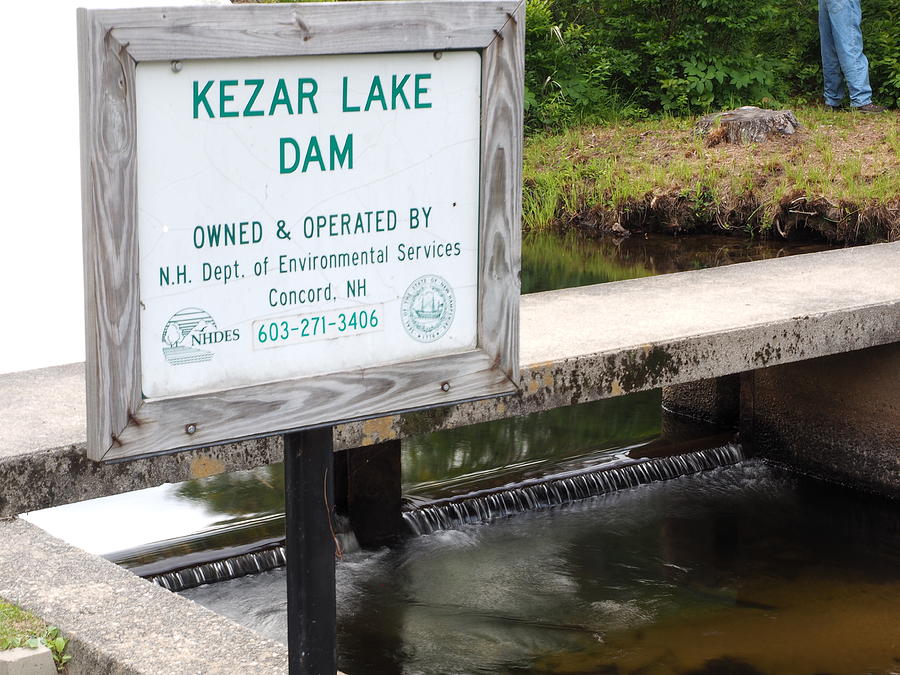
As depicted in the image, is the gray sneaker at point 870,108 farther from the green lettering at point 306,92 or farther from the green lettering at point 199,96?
the green lettering at point 199,96

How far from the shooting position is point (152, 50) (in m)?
1.59

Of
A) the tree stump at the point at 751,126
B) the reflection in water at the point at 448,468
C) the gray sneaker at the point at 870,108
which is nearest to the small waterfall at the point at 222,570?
the reflection in water at the point at 448,468

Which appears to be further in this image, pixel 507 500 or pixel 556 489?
pixel 556 489

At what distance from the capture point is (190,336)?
1708 mm

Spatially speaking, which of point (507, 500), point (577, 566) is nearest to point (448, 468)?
point (507, 500)

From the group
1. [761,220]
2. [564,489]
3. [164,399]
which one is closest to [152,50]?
[164,399]

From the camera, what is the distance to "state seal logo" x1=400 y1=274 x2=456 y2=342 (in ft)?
6.19

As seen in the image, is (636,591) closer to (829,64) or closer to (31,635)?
(31,635)

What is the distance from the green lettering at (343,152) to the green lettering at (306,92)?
58mm

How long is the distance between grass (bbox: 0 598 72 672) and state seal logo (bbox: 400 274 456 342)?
0.90 m

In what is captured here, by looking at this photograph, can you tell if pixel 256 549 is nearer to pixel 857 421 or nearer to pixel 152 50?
pixel 857 421

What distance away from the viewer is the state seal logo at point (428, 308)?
1.89 m

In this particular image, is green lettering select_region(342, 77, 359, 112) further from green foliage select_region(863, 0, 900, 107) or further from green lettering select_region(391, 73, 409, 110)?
green foliage select_region(863, 0, 900, 107)

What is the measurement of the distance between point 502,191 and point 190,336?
0.54 meters
